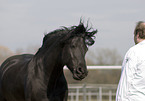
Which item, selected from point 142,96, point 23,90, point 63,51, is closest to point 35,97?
point 23,90

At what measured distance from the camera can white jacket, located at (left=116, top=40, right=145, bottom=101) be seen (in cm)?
312

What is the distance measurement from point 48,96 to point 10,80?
1430mm

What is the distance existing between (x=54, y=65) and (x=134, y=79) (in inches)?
84.9

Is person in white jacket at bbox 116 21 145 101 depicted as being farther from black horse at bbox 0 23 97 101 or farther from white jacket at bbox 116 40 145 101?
black horse at bbox 0 23 97 101

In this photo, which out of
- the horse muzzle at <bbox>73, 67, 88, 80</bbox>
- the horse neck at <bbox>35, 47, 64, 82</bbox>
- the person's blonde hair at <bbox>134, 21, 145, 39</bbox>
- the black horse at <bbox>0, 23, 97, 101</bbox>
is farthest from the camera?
the horse neck at <bbox>35, 47, 64, 82</bbox>

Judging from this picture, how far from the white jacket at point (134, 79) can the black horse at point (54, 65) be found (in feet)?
4.50

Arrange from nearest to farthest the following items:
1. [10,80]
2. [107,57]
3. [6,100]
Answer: [10,80] → [6,100] → [107,57]

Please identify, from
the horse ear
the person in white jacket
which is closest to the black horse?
the horse ear

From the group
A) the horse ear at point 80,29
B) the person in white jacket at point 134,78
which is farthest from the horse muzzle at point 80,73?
the person in white jacket at point 134,78

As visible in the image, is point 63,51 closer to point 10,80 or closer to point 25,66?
point 25,66

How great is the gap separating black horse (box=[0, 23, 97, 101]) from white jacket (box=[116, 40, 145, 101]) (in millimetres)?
1371

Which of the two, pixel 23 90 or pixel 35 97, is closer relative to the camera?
pixel 35 97

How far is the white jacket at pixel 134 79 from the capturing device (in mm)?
3119

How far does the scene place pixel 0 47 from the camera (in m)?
17.7
